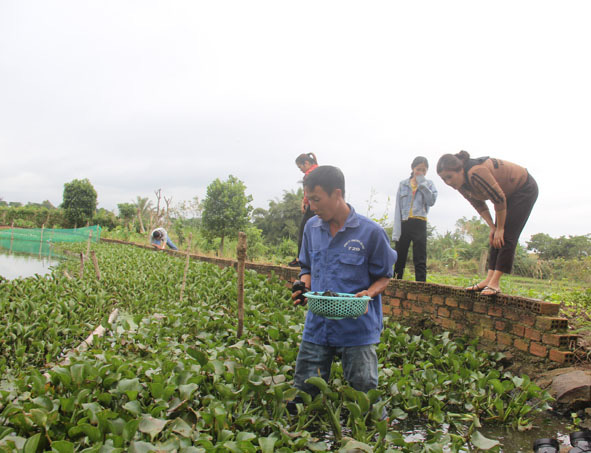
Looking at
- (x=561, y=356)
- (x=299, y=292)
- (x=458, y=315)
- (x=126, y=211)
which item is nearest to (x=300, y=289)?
→ (x=299, y=292)

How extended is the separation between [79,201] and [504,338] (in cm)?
3442

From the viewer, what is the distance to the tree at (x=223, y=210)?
15398mm

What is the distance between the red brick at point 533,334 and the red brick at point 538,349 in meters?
0.04

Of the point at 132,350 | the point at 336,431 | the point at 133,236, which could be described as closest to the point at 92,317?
the point at 132,350

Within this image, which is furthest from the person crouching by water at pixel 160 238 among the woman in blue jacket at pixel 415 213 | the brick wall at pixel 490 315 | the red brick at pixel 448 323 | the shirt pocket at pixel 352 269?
the shirt pocket at pixel 352 269

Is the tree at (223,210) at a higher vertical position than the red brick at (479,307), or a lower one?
higher

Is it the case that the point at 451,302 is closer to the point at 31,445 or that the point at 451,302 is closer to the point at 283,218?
the point at 31,445

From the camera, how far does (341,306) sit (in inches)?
85.0

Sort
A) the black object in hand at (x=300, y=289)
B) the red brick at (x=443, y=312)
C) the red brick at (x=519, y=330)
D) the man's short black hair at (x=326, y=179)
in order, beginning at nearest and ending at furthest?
the man's short black hair at (x=326, y=179) < the black object in hand at (x=300, y=289) < the red brick at (x=519, y=330) < the red brick at (x=443, y=312)

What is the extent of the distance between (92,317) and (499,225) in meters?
4.59

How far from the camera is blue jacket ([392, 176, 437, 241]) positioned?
4.96 m

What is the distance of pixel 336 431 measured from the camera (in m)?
2.51

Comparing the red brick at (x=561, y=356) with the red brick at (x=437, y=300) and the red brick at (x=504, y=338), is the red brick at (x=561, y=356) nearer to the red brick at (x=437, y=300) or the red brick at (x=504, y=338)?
the red brick at (x=504, y=338)

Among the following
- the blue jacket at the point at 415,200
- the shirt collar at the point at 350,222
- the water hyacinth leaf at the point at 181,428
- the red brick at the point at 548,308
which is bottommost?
the water hyacinth leaf at the point at 181,428
